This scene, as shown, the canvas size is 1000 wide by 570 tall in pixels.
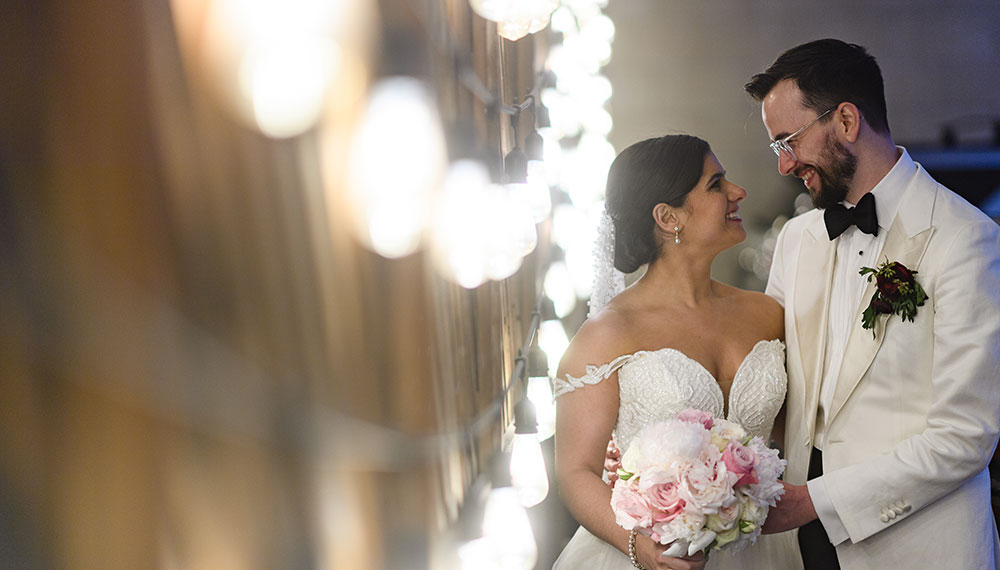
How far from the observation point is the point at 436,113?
4.32ft

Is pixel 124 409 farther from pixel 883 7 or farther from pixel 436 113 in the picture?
pixel 883 7

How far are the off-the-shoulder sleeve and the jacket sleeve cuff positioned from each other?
1.71 ft

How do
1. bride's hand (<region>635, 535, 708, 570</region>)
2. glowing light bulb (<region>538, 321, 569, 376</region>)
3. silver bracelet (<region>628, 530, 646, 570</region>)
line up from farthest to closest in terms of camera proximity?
glowing light bulb (<region>538, 321, 569, 376</region>) < silver bracelet (<region>628, 530, 646, 570</region>) < bride's hand (<region>635, 535, 708, 570</region>)

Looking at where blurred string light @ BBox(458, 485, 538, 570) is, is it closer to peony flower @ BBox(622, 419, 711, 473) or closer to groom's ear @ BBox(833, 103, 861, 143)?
peony flower @ BBox(622, 419, 711, 473)

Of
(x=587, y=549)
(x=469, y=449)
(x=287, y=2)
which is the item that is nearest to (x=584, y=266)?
(x=587, y=549)

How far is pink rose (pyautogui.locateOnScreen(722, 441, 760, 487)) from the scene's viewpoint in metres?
1.48

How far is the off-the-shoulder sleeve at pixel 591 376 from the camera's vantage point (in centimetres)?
202

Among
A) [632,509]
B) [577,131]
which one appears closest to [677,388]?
[632,509]

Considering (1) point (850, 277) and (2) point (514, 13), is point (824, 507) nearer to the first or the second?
(1) point (850, 277)

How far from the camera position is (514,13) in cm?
170

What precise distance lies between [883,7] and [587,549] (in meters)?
5.76

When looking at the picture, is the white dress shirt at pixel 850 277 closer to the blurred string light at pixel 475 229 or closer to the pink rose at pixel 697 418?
the pink rose at pixel 697 418

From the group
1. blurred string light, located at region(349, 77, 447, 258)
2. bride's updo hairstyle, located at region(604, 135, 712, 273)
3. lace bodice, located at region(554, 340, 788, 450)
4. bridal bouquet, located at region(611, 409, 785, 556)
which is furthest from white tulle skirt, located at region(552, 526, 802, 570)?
blurred string light, located at region(349, 77, 447, 258)

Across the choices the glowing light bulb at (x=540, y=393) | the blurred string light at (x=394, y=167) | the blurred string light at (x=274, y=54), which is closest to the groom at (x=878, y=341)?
the glowing light bulb at (x=540, y=393)
